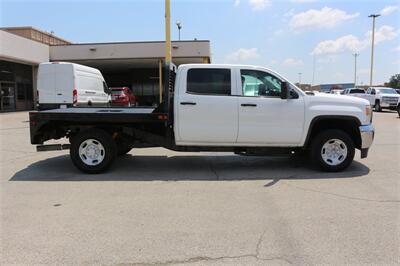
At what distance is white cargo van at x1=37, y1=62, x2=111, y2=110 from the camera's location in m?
16.8

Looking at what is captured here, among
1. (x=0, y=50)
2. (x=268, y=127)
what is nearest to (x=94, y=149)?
(x=268, y=127)

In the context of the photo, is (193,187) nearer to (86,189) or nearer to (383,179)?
(86,189)

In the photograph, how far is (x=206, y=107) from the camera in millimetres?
7176

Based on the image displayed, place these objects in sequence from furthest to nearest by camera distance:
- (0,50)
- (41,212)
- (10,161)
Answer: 1. (0,50)
2. (10,161)
3. (41,212)

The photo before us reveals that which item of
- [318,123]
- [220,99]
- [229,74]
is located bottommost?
[318,123]

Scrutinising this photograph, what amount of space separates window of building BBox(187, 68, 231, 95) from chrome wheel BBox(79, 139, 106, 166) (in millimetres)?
2028

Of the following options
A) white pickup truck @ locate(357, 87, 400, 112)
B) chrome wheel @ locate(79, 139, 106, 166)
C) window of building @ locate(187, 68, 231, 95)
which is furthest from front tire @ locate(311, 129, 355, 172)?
white pickup truck @ locate(357, 87, 400, 112)

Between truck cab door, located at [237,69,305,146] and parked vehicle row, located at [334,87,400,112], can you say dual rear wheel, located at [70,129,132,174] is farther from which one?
parked vehicle row, located at [334,87,400,112]

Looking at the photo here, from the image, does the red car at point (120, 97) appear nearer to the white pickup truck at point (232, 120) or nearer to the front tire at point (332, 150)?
the white pickup truck at point (232, 120)

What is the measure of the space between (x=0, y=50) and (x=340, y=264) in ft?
88.6

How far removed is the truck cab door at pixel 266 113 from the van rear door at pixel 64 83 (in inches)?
452

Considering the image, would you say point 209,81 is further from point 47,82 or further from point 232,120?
point 47,82

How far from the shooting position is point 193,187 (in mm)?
6387

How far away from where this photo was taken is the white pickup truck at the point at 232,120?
7.22 meters
